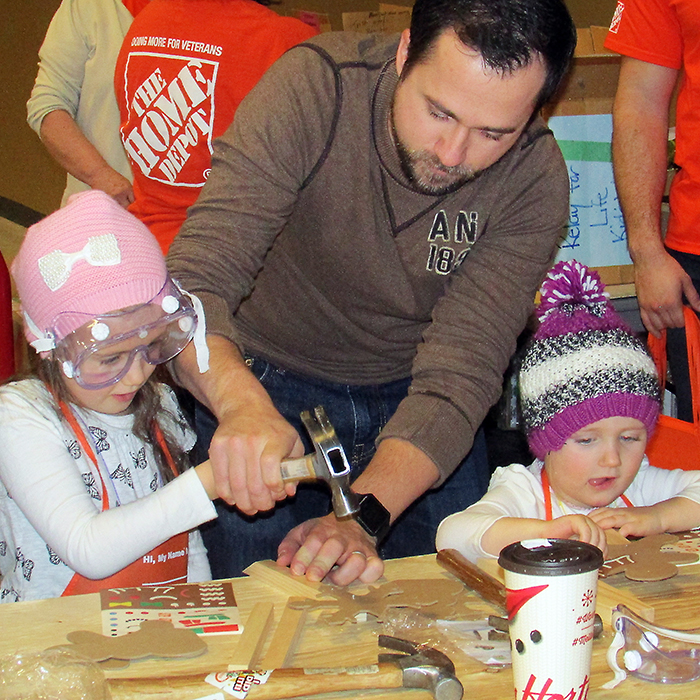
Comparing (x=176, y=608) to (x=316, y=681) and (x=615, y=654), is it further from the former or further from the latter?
(x=615, y=654)

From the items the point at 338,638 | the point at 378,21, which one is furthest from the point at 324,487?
the point at 378,21

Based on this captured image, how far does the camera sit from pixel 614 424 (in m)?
2.04

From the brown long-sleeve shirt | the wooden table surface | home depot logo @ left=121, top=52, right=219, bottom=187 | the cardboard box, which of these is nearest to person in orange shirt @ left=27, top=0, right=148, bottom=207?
home depot logo @ left=121, top=52, right=219, bottom=187

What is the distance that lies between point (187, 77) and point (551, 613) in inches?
77.6

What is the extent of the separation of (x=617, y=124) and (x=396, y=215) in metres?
0.99

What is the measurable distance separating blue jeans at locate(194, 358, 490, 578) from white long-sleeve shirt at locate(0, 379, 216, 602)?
24 centimetres

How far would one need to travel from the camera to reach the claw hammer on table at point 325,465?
138 cm

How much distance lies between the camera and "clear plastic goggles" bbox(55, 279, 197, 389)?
1.67 m

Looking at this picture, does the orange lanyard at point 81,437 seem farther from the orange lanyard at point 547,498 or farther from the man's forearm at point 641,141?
the man's forearm at point 641,141

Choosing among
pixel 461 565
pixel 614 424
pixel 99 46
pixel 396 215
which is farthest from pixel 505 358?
pixel 99 46

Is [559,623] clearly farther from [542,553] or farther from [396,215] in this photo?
[396,215]

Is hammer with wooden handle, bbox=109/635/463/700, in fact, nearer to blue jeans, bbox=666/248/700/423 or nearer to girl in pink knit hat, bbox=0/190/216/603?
girl in pink knit hat, bbox=0/190/216/603

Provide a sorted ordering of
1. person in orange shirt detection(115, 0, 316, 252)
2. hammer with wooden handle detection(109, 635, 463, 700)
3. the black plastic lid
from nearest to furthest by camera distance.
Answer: the black plastic lid, hammer with wooden handle detection(109, 635, 463, 700), person in orange shirt detection(115, 0, 316, 252)

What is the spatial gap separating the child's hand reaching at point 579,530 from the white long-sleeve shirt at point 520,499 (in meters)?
0.16
